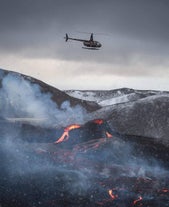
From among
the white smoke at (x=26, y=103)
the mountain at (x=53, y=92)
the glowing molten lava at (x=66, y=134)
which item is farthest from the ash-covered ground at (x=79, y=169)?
the mountain at (x=53, y=92)

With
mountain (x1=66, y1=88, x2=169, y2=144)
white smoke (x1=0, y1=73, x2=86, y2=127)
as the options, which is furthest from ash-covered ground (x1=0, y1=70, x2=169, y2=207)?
white smoke (x1=0, y1=73, x2=86, y2=127)

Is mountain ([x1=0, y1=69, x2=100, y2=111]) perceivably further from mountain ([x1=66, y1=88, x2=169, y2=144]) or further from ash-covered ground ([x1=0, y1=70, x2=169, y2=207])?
ash-covered ground ([x1=0, y1=70, x2=169, y2=207])

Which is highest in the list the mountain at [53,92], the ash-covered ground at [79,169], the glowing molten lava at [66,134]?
the mountain at [53,92]

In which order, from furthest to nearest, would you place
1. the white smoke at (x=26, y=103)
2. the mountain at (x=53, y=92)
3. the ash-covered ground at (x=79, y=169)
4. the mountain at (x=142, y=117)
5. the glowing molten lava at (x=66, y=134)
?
the mountain at (x=53, y=92)
the white smoke at (x=26, y=103)
the mountain at (x=142, y=117)
the glowing molten lava at (x=66, y=134)
the ash-covered ground at (x=79, y=169)

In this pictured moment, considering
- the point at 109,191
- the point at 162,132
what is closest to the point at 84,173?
the point at 109,191

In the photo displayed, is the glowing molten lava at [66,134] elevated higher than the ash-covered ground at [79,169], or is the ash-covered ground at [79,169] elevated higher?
the glowing molten lava at [66,134]

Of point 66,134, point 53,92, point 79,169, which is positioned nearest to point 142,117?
point 66,134

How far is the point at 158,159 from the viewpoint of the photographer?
26.3 metres

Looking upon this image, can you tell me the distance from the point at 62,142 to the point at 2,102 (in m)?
37.5

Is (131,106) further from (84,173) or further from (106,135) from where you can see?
(84,173)

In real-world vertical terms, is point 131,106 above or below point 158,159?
above

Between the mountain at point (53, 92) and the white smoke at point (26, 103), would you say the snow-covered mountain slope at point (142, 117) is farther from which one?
the mountain at point (53, 92)

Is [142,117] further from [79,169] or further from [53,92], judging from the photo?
[53,92]

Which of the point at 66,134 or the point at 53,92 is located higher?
the point at 53,92
